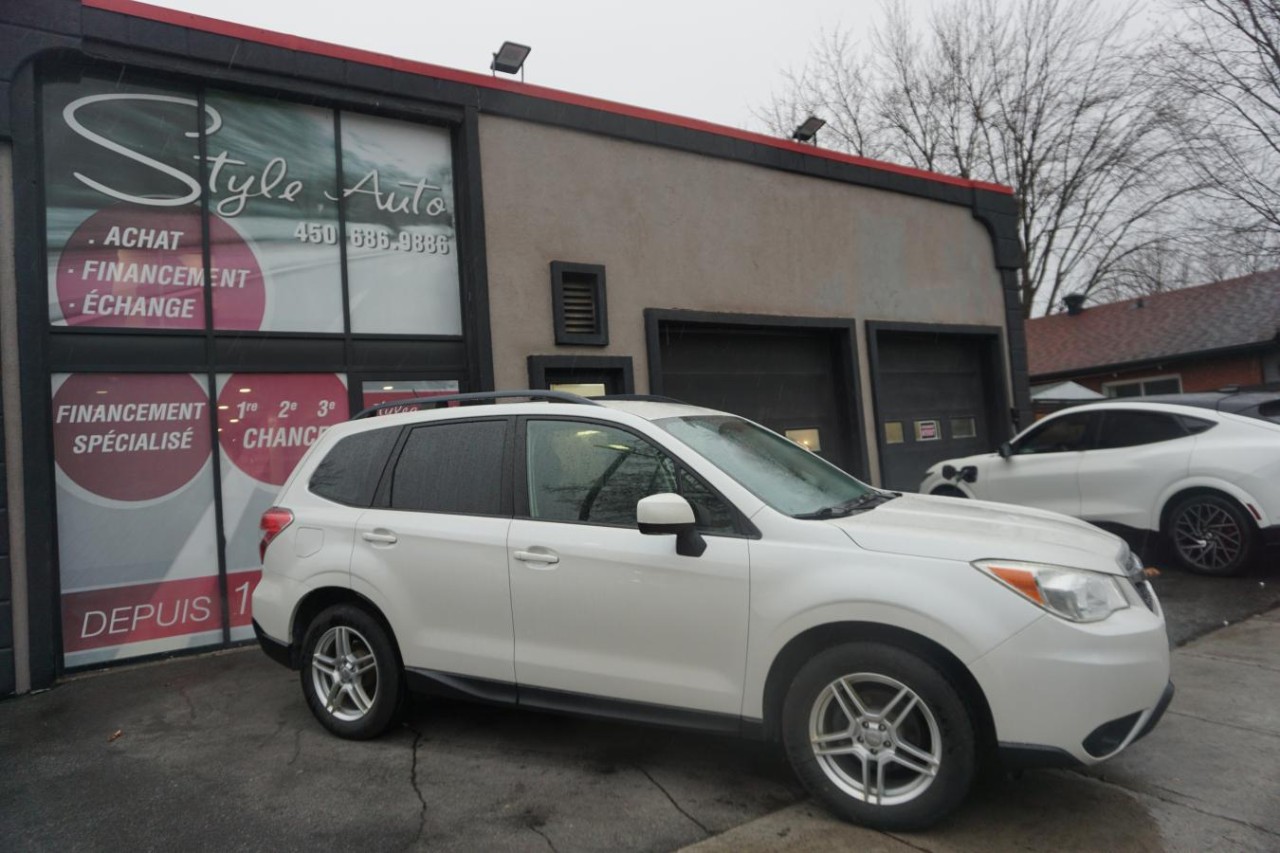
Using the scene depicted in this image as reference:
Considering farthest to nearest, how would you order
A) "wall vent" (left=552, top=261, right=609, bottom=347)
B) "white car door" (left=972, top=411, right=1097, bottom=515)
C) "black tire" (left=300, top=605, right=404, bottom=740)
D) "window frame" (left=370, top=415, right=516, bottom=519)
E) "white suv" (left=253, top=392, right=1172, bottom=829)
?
1. "wall vent" (left=552, top=261, right=609, bottom=347)
2. "white car door" (left=972, top=411, right=1097, bottom=515)
3. "black tire" (left=300, top=605, right=404, bottom=740)
4. "window frame" (left=370, top=415, right=516, bottom=519)
5. "white suv" (left=253, top=392, right=1172, bottom=829)

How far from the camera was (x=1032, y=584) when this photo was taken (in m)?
2.90

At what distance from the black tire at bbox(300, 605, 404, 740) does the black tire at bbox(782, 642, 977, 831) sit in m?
2.10

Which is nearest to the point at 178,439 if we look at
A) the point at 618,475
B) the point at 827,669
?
the point at 618,475

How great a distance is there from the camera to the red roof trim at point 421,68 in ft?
21.5

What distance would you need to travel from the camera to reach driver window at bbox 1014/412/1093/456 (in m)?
8.01

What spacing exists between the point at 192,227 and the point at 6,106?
1.41 m

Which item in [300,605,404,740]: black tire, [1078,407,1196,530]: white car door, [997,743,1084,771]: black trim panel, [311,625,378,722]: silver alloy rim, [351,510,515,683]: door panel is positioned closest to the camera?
[997,743,1084,771]: black trim panel

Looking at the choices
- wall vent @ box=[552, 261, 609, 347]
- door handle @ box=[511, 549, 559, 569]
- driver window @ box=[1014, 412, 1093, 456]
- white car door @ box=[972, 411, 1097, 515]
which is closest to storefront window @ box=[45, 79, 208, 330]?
wall vent @ box=[552, 261, 609, 347]

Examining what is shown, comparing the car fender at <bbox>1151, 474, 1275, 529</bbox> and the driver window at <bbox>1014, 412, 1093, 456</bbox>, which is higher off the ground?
the driver window at <bbox>1014, 412, 1093, 456</bbox>

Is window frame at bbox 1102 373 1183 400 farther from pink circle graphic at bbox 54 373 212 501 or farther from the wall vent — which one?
pink circle graphic at bbox 54 373 212 501

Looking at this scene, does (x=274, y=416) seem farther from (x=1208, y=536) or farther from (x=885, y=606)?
(x=1208, y=536)

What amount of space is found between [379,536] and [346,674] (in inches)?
30.5

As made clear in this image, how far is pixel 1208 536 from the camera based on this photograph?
6910 mm

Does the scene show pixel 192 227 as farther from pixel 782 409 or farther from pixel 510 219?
pixel 782 409
